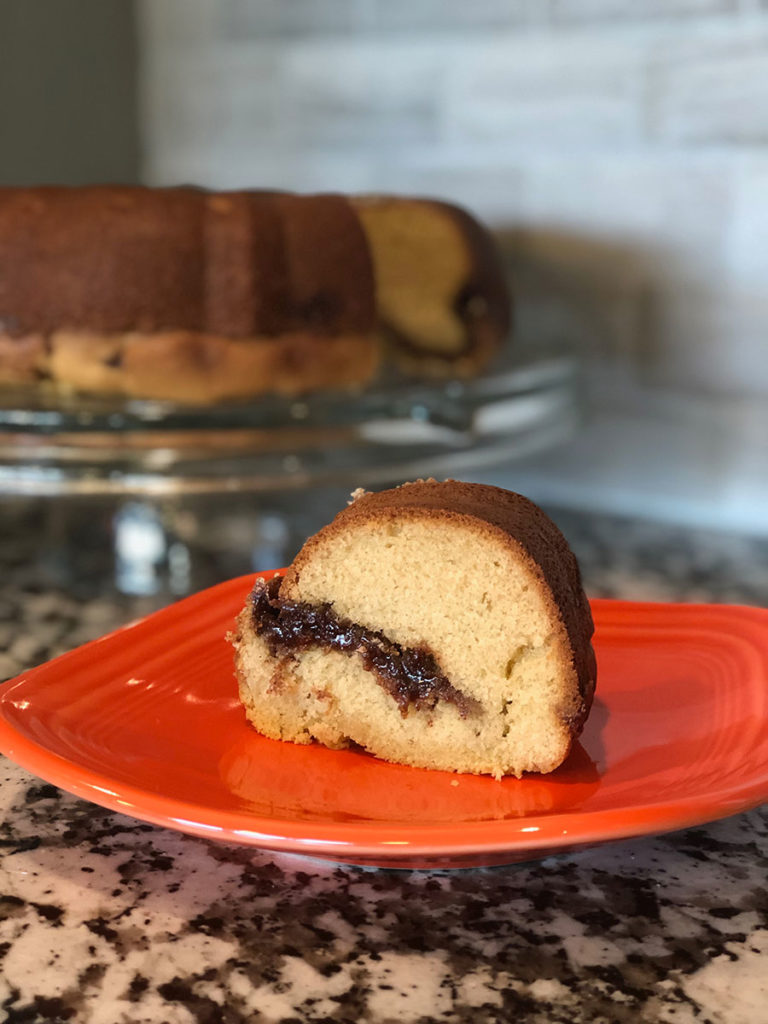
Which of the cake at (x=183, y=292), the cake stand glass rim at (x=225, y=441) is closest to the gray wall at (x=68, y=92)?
the cake at (x=183, y=292)

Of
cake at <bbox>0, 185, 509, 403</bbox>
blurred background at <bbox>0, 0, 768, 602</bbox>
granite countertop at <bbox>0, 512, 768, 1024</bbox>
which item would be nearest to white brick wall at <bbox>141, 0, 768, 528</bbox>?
blurred background at <bbox>0, 0, 768, 602</bbox>

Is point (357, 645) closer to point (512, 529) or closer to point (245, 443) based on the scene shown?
point (512, 529)

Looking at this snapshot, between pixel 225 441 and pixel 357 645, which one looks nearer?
pixel 357 645

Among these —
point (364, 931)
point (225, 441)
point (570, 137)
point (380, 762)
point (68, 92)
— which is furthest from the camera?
point (68, 92)

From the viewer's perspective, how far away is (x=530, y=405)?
1.13 metres

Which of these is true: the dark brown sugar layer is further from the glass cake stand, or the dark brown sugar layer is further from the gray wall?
the gray wall

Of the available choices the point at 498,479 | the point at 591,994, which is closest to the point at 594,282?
the point at 498,479

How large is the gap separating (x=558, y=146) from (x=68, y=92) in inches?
25.4

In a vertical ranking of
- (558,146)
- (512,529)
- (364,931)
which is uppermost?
(558,146)

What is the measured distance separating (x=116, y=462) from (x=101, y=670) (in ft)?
1.05

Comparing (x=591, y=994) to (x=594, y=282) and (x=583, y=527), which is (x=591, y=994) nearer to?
(x=583, y=527)

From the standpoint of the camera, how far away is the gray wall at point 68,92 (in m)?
1.54

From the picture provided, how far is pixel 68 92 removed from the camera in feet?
5.23

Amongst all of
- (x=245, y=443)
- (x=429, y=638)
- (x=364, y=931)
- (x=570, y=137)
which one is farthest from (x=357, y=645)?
(x=570, y=137)
